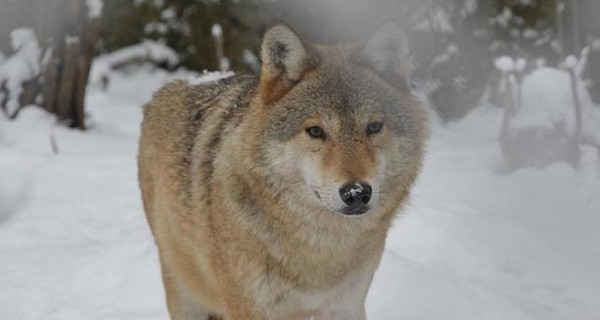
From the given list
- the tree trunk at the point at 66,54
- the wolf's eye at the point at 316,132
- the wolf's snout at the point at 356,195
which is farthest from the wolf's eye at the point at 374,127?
the tree trunk at the point at 66,54

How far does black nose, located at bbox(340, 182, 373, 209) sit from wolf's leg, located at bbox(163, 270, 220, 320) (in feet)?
4.91

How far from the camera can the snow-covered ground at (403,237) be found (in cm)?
577

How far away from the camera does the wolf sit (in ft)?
12.5

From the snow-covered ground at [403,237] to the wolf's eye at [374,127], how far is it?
1868 millimetres

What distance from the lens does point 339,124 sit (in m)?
3.83

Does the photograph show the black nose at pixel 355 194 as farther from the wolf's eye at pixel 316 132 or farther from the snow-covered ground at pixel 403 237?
the snow-covered ground at pixel 403 237

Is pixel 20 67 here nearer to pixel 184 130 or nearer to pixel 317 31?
pixel 317 31

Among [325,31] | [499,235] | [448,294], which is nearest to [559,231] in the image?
[499,235]

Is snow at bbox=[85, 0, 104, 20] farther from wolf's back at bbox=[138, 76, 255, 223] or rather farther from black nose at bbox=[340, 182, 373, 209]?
black nose at bbox=[340, 182, 373, 209]

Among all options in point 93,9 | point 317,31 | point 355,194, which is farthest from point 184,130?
point 317,31

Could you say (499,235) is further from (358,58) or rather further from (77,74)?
(77,74)

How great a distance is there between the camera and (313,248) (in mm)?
4023

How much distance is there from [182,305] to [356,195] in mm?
1627

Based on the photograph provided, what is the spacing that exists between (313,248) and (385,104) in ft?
2.29
